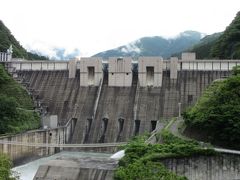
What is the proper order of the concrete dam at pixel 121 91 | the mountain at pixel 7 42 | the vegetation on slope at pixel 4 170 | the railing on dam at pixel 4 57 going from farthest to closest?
the mountain at pixel 7 42
the railing on dam at pixel 4 57
the concrete dam at pixel 121 91
the vegetation on slope at pixel 4 170

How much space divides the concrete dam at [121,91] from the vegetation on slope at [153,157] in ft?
46.5

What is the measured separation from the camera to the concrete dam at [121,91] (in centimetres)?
3584

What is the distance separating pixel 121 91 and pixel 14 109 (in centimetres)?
1011

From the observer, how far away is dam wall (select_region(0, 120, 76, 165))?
28848 mm

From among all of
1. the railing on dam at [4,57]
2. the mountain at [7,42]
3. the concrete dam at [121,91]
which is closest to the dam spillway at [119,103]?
the concrete dam at [121,91]

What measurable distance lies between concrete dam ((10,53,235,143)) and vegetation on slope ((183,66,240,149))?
459 inches

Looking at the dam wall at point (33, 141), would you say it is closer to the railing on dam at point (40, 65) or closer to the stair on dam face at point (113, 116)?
the stair on dam face at point (113, 116)

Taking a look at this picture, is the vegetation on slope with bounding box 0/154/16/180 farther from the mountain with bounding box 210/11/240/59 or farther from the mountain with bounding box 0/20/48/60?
the mountain with bounding box 0/20/48/60

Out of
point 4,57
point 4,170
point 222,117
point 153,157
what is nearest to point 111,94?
point 4,57

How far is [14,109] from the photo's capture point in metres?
33.2

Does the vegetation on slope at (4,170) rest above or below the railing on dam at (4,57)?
below

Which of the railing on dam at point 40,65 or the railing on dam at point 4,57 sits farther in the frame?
the railing on dam at point 4,57

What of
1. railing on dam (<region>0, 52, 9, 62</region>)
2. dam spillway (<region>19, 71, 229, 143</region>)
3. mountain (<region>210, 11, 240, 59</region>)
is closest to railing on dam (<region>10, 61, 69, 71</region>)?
railing on dam (<region>0, 52, 9, 62</region>)

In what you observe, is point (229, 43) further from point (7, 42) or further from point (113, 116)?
point (7, 42)
